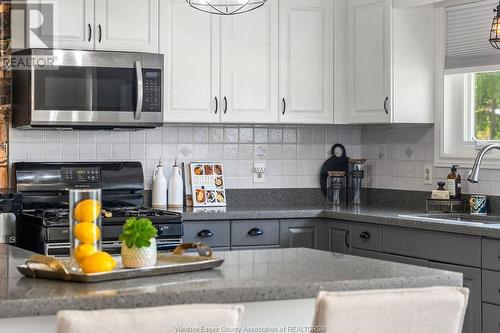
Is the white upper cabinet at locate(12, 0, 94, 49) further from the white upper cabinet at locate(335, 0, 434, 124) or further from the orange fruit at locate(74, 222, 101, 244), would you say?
the orange fruit at locate(74, 222, 101, 244)

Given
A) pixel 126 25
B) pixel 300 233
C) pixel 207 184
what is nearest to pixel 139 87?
pixel 126 25

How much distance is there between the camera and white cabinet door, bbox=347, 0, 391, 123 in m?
5.26

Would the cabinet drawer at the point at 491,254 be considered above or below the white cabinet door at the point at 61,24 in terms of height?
below

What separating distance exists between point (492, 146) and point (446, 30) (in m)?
0.97

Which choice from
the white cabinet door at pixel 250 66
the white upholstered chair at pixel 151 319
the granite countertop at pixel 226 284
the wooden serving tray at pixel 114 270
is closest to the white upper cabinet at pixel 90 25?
the white cabinet door at pixel 250 66

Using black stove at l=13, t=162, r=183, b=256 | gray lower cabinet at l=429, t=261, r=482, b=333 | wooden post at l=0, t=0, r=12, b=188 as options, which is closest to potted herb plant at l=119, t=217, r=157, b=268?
black stove at l=13, t=162, r=183, b=256

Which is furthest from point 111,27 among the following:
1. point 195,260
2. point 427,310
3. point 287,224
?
point 427,310

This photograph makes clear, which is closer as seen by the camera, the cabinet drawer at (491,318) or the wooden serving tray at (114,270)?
the wooden serving tray at (114,270)

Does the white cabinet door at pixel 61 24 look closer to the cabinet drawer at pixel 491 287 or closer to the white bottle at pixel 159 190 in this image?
the white bottle at pixel 159 190

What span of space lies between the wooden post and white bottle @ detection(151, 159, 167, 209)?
2.87 ft

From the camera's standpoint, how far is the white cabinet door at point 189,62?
515cm

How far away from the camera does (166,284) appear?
229 cm

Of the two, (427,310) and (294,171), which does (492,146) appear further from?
(427,310)

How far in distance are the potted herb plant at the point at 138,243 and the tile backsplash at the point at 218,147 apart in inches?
114
